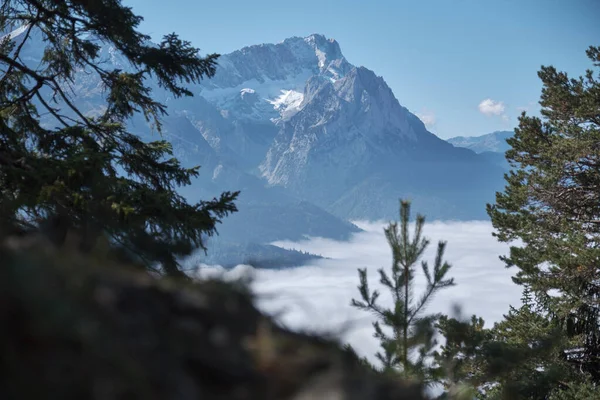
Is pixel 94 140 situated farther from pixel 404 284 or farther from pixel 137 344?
pixel 137 344

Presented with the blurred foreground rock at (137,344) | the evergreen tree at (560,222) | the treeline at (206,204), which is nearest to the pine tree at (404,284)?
the treeline at (206,204)

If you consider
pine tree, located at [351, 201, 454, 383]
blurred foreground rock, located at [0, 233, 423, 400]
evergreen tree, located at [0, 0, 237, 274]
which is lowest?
blurred foreground rock, located at [0, 233, 423, 400]

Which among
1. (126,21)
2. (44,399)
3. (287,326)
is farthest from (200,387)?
(126,21)

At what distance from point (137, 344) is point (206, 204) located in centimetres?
609

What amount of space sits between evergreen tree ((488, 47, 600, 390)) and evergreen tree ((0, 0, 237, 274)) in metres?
11.2

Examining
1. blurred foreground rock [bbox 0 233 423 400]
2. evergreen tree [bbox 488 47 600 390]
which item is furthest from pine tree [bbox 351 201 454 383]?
evergreen tree [bbox 488 47 600 390]

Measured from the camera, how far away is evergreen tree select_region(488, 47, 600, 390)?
45.2 ft

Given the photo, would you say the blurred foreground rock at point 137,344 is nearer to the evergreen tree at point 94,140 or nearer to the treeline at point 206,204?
the treeline at point 206,204

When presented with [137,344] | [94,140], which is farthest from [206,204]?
[137,344]

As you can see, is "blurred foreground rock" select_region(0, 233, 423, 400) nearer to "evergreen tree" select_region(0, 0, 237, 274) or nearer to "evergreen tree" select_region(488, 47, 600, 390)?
"evergreen tree" select_region(0, 0, 237, 274)

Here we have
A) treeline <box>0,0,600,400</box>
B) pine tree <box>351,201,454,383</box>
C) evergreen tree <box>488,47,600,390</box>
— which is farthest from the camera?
evergreen tree <box>488,47,600,390</box>

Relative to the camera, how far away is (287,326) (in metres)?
1.84

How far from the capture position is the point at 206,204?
7.20 meters

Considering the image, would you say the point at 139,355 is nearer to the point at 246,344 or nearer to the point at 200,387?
the point at 200,387
